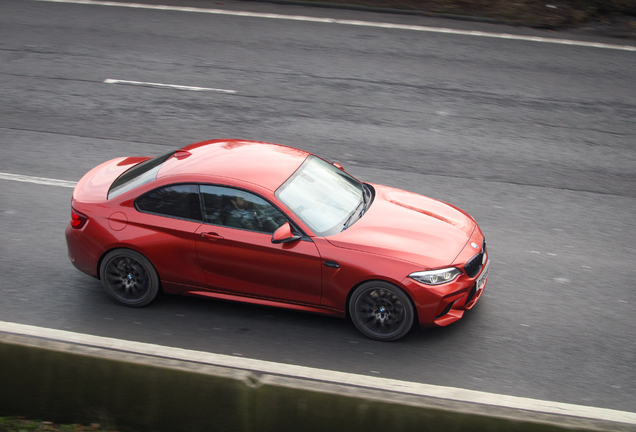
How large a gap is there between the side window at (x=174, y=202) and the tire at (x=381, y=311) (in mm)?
1758

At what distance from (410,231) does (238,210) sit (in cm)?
168

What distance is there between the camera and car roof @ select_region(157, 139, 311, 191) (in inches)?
256

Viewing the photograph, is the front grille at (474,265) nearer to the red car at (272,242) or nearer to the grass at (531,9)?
the red car at (272,242)

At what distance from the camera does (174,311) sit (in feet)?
21.9

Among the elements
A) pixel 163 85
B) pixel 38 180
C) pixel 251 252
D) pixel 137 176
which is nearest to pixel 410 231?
pixel 251 252

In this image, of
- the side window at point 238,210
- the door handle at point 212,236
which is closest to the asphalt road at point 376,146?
the door handle at point 212,236

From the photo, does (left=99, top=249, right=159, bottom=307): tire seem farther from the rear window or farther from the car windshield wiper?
the car windshield wiper

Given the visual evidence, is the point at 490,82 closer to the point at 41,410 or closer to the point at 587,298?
the point at 587,298

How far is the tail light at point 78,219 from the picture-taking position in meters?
6.69

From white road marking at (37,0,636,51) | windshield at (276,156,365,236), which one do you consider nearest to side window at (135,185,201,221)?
windshield at (276,156,365,236)

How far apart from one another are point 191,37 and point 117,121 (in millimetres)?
4499

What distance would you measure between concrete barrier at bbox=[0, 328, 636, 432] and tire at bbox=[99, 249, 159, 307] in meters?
1.74

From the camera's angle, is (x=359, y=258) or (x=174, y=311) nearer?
(x=359, y=258)

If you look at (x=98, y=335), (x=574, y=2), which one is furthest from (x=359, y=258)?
(x=574, y=2)
